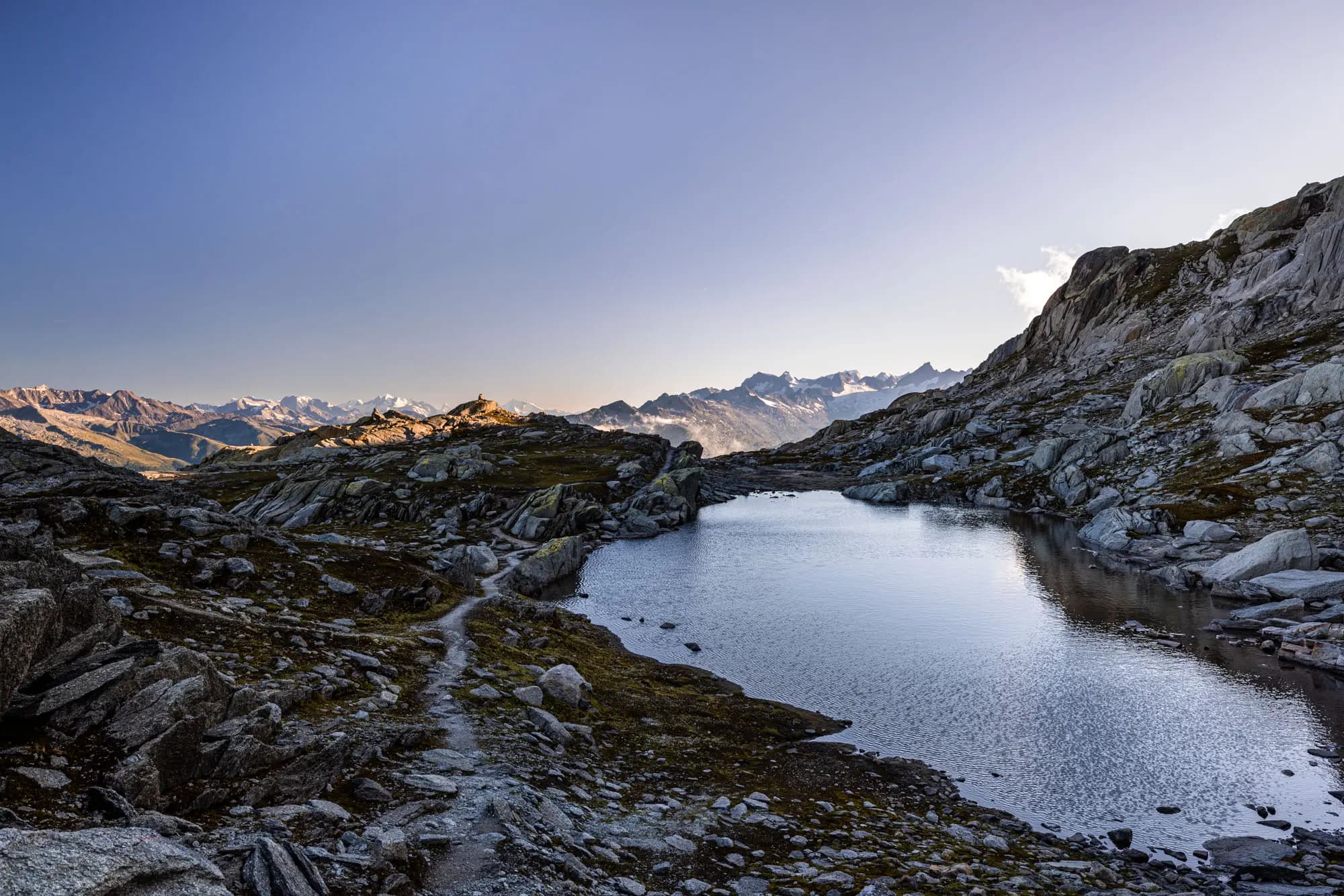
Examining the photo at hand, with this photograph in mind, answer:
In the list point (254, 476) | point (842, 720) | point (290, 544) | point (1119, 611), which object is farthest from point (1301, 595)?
point (254, 476)

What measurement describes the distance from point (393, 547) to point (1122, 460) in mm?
118287

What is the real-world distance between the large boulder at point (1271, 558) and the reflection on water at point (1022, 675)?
3914mm

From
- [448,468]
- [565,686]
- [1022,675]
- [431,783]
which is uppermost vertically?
[448,468]

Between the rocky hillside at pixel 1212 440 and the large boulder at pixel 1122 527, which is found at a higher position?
the rocky hillside at pixel 1212 440

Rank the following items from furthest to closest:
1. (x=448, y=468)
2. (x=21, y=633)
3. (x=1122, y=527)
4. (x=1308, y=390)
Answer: (x=448, y=468) < (x=1308, y=390) < (x=1122, y=527) < (x=21, y=633)

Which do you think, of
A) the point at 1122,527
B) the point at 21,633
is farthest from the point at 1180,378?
the point at 21,633

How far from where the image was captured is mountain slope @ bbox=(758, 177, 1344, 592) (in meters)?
74.4

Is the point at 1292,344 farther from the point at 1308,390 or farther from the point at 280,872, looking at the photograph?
the point at 280,872

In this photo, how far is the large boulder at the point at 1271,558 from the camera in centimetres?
5647

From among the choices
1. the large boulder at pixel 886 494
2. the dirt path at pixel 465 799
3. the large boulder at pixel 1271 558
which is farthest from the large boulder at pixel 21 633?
the large boulder at pixel 886 494

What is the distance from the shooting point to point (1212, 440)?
9881cm

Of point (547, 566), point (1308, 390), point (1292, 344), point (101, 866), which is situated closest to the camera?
point (101, 866)

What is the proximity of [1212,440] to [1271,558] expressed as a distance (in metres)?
52.5

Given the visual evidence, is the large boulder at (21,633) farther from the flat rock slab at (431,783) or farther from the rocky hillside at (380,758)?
the flat rock slab at (431,783)
